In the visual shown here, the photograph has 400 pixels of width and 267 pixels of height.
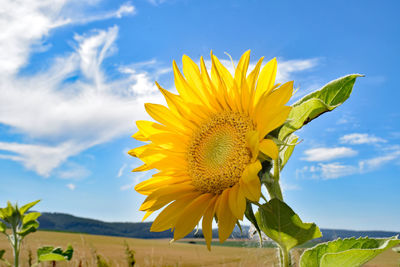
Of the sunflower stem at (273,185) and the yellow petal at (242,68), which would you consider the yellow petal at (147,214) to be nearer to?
the sunflower stem at (273,185)

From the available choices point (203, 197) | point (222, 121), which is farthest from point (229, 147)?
point (203, 197)

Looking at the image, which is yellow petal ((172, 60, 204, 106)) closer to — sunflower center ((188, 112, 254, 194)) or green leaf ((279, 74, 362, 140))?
sunflower center ((188, 112, 254, 194))

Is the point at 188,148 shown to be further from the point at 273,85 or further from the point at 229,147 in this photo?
the point at 273,85

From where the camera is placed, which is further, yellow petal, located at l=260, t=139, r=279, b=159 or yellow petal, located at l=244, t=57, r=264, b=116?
yellow petal, located at l=244, t=57, r=264, b=116

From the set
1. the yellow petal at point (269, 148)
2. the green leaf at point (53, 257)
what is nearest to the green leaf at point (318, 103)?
the yellow petal at point (269, 148)

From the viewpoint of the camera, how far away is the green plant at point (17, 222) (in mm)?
4297

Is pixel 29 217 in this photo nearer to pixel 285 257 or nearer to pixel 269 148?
pixel 285 257

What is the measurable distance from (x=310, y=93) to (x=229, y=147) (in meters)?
0.44

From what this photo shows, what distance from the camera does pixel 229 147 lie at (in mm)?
1655

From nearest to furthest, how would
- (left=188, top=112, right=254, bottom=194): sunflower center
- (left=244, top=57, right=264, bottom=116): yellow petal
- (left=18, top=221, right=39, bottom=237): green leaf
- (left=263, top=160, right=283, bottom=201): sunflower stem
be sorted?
(left=263, top=160, right=283, bottom=201): sunflower stem < (left=244, top=57, right=264, bottom=116): yellow petal < (left=188, top=112, right=254, bottom=194): sunflower center < (left=18, top=221, right=39, bottom=237): green leaf

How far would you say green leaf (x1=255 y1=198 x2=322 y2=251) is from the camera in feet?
4.14

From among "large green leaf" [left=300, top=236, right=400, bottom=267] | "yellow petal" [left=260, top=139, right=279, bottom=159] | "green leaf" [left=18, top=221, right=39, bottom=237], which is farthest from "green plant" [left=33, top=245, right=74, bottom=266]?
"yellow petal" [left=260, top=139, right=279, bottom=159]

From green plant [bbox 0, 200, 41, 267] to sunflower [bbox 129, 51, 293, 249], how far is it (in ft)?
10.4

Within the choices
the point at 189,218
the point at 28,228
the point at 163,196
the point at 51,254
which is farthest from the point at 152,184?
the point at 28,228
